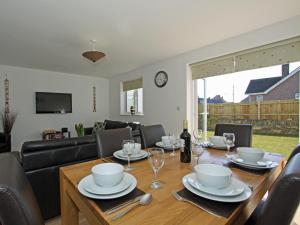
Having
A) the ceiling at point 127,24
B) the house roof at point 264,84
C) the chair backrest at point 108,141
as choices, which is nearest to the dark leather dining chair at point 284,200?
the chair backrest at point 108,141

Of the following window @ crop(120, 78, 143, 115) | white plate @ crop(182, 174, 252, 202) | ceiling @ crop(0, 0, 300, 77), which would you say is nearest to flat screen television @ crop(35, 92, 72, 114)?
ceiling @ crop(0, 0, 300, 77)

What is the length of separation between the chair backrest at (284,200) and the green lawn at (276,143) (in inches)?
104

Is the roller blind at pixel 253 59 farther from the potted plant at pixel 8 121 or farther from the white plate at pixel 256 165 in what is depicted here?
the potted plant at pixel 8 121

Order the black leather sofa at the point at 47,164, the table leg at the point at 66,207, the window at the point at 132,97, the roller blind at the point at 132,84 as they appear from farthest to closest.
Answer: the window at the point at 132,97 → the roller blind at the point at 132,84 → the black leather sofa at the point at 47,164 → the table leg at the point at 66,207

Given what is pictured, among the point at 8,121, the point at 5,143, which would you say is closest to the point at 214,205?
the point at 5,143

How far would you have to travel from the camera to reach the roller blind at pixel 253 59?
2.44m

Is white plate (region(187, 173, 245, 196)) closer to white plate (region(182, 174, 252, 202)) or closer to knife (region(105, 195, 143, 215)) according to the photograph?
white plate (region(182, 174, 252, 202))

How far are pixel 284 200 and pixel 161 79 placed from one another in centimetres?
378

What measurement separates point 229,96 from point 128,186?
3127 millimetres

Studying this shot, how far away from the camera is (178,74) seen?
3770 millimetres

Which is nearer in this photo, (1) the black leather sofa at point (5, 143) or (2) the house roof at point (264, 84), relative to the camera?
(2) the house roof at point (264, 84)

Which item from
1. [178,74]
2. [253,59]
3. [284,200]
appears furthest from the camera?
[178,74]

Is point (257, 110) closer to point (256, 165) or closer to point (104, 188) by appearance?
point (256, 165)

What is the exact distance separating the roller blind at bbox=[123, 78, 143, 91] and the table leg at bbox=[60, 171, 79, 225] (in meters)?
4.04
